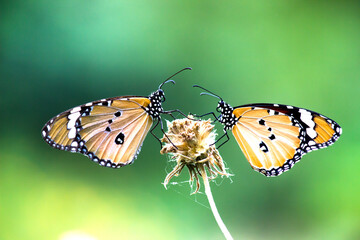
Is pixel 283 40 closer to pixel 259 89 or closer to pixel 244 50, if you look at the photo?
pixel 244 50

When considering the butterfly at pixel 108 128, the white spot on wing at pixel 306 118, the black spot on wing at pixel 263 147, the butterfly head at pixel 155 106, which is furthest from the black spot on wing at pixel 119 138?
the white spot on wing at pixel 306 118

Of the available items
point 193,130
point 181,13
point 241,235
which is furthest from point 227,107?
point 181,13

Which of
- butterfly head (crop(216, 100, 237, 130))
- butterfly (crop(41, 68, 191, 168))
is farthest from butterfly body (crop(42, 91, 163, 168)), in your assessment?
butterfly head (crop(216, 100, 237, 130))

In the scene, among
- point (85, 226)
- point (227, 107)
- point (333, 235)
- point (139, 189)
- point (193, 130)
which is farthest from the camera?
point (139, 189)

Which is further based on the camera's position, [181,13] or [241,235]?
[181,13]

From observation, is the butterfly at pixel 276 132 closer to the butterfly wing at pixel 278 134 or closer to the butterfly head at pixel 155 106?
the butterfly wing at pixel 278 134

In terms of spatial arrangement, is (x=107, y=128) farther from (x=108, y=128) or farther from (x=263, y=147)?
(x=263, y=147)

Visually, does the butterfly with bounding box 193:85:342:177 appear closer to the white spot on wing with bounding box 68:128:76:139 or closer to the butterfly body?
the butterfly body

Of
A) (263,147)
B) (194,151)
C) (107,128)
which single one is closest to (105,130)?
(107,128)
